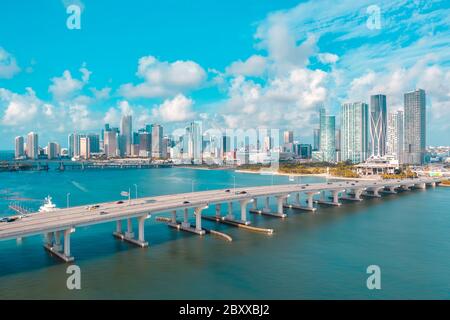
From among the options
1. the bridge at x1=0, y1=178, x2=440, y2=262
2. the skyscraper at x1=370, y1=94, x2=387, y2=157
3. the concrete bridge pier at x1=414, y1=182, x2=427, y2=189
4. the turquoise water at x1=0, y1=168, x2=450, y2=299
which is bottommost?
the turquoise water at x1=0, y1=168, x2=450, y2=299

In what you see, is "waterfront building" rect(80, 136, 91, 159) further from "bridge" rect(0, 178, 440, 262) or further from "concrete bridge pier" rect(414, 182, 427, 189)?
"bridge" rect(0, 178, 440, 262)

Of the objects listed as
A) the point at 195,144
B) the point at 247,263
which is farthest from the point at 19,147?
the point at 247,263

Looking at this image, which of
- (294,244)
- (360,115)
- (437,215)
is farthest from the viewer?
(360,115)

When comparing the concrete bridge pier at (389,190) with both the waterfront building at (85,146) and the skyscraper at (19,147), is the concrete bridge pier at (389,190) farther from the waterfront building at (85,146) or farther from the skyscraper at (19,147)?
the skyscraper at (19,147)

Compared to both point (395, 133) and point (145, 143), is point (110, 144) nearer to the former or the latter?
point (145, 143)

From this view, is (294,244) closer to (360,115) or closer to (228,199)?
(228,199)

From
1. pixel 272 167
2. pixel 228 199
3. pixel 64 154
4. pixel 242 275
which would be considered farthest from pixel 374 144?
pixel 64 154

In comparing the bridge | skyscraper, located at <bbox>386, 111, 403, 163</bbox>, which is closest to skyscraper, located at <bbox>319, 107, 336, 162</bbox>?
skyscraper, located at <bbox>386, 111, 403, 163</bbox>
